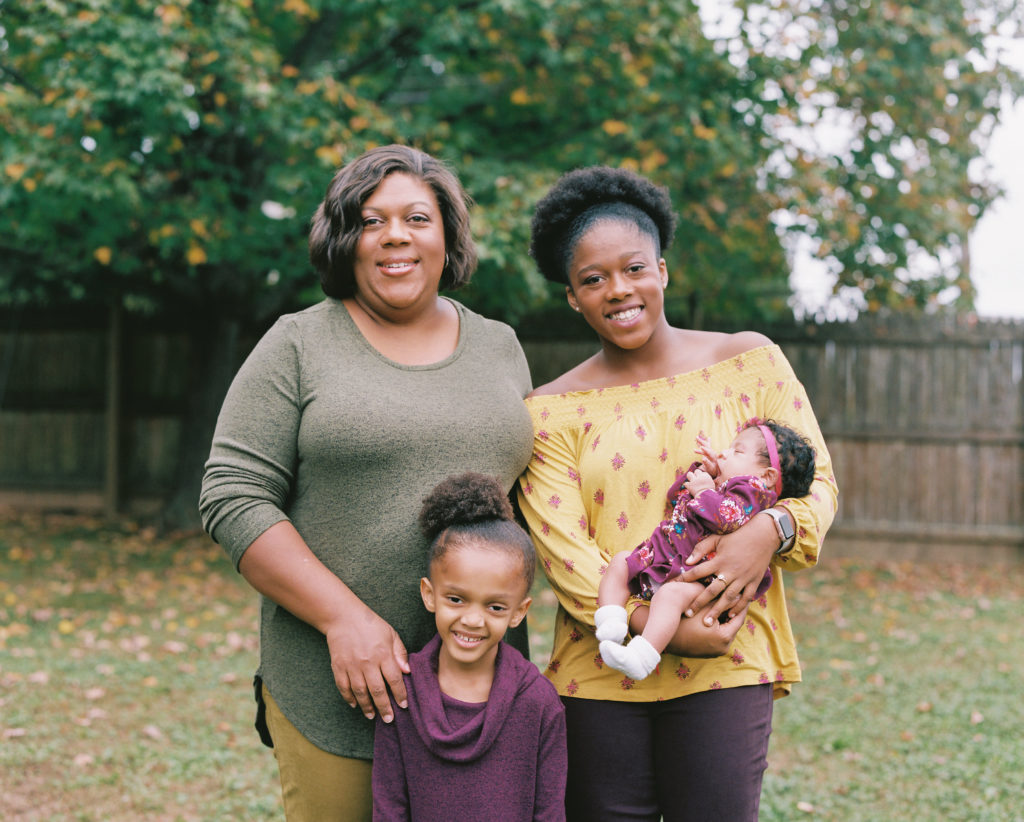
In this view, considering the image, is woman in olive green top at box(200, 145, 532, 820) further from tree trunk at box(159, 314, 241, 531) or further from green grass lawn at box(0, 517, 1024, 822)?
tree trunk at box(159, 314, 241, 531)

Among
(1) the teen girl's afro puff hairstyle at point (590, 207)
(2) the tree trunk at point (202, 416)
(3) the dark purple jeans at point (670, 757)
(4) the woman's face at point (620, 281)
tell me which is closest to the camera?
(3) the dark purple jeans at point (670, 757)

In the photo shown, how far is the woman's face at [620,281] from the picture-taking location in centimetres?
243

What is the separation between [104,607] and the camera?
718cm

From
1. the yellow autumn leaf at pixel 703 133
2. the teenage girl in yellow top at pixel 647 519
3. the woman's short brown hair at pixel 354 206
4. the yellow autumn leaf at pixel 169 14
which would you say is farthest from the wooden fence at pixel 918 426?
the woman's short brown hair at pixel 354 206

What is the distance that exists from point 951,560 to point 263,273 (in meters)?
7.30

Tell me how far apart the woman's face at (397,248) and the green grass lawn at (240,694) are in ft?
9.33

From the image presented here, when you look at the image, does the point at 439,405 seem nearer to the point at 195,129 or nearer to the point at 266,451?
the point at 266,451

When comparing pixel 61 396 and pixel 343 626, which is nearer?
pixel 343 626

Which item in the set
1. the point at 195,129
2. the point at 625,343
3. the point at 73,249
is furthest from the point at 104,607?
the point at 625,343

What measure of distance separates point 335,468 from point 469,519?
34 centimetres

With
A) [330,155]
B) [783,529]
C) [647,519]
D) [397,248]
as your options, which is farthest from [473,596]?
[330,155]

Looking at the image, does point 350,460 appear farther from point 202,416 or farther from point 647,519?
point 202,416

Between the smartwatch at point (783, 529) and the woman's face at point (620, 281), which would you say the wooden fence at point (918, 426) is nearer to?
the woman's face at point (620, 281)

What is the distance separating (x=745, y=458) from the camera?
7.42ft
